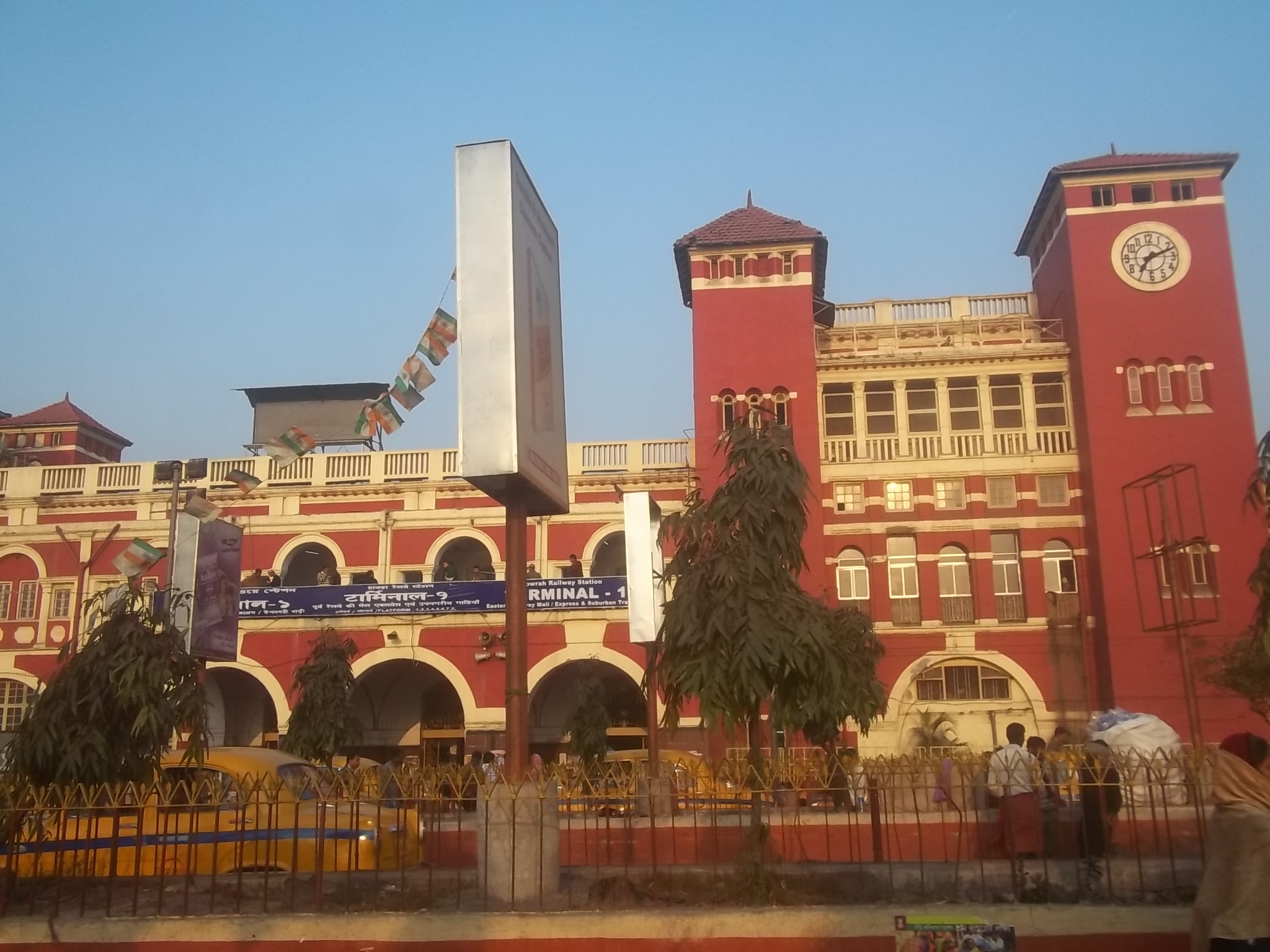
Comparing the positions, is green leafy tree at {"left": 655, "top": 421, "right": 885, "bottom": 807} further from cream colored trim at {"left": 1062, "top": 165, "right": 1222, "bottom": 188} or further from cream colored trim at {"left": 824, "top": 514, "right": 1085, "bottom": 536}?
cream colored trim at {"left": 1062, "top": 165, "right": 1222, "bottom": 188}

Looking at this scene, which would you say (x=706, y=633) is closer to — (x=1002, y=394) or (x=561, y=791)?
(x=561, y=791)

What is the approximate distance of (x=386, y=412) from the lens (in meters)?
13.7

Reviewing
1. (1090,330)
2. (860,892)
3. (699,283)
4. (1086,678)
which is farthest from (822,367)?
(860,892)

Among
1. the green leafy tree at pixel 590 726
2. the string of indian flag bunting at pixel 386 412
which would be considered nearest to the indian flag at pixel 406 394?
the string of indian flag bunting at pixel 386 412

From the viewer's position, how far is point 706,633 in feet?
28.9

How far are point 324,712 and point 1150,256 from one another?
21.0 meters

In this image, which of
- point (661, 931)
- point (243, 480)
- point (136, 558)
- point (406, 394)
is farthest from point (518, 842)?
point (243, 480)

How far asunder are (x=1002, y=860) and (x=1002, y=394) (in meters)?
20.8

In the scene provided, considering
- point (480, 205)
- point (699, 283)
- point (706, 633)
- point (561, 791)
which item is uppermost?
point (699, 283)

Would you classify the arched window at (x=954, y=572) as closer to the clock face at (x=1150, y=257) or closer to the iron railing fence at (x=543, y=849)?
the clock face at (x=1150, y=257)

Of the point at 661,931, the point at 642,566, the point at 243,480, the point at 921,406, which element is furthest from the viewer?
the point at 921,406

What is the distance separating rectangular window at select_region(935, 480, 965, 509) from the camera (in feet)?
87.8

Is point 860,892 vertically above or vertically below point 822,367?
below

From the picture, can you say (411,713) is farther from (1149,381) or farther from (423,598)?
(1149,381)
